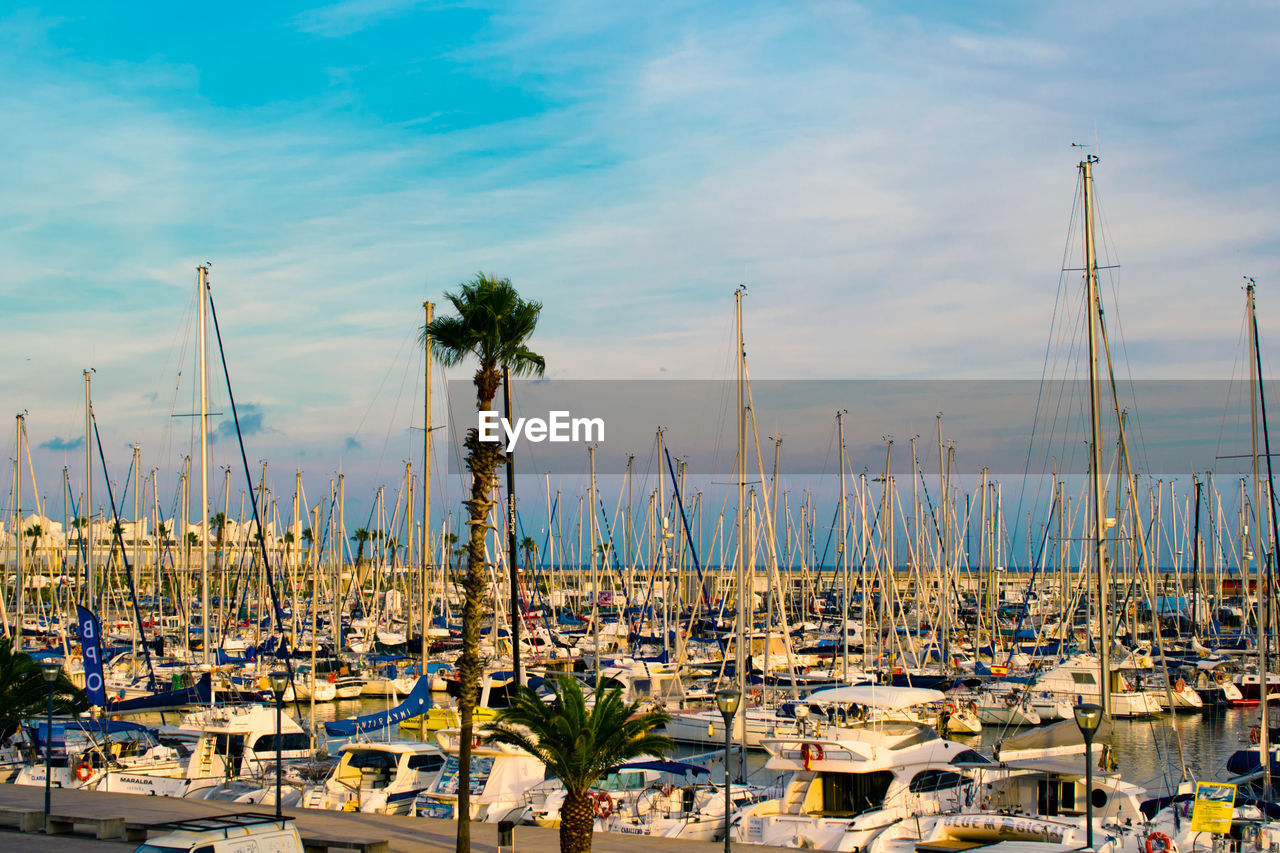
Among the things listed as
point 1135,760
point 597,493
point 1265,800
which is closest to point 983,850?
point 1265,800

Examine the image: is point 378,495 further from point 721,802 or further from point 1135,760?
point 721,802

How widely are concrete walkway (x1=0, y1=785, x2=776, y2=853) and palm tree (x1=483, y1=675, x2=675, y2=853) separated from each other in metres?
2.35

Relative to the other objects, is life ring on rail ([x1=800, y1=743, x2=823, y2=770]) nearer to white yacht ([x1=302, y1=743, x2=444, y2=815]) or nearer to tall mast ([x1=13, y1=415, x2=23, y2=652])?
white yacht ([x1=302, y1=743, x2=444, y2=815])

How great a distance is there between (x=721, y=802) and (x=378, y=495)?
66.5m

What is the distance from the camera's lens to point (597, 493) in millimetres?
86000

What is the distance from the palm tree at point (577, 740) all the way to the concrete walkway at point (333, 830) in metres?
2.35

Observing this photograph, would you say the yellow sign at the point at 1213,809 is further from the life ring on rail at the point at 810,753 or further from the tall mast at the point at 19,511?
the tall mast at the point at 19,511

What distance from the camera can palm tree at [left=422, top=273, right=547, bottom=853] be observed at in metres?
23.6

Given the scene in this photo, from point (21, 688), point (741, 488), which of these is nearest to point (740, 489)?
point (741, 488)

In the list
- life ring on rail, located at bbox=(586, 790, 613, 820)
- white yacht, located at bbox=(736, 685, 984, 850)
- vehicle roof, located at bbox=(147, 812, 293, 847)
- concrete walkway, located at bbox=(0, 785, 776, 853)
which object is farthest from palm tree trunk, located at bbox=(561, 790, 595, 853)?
life ring on rail, located at bbox=(586, 790, 613, 820)

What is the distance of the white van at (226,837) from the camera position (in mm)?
15500

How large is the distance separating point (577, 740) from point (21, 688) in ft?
54.7

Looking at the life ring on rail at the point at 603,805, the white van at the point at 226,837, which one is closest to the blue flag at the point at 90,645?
the life ring on rail at the point at 603,805

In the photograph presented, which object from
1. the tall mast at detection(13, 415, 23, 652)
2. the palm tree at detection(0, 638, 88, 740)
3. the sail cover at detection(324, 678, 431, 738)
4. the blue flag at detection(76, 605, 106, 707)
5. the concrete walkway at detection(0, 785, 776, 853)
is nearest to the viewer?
the concrete walkway at detection(0, 785, 776, 853)
